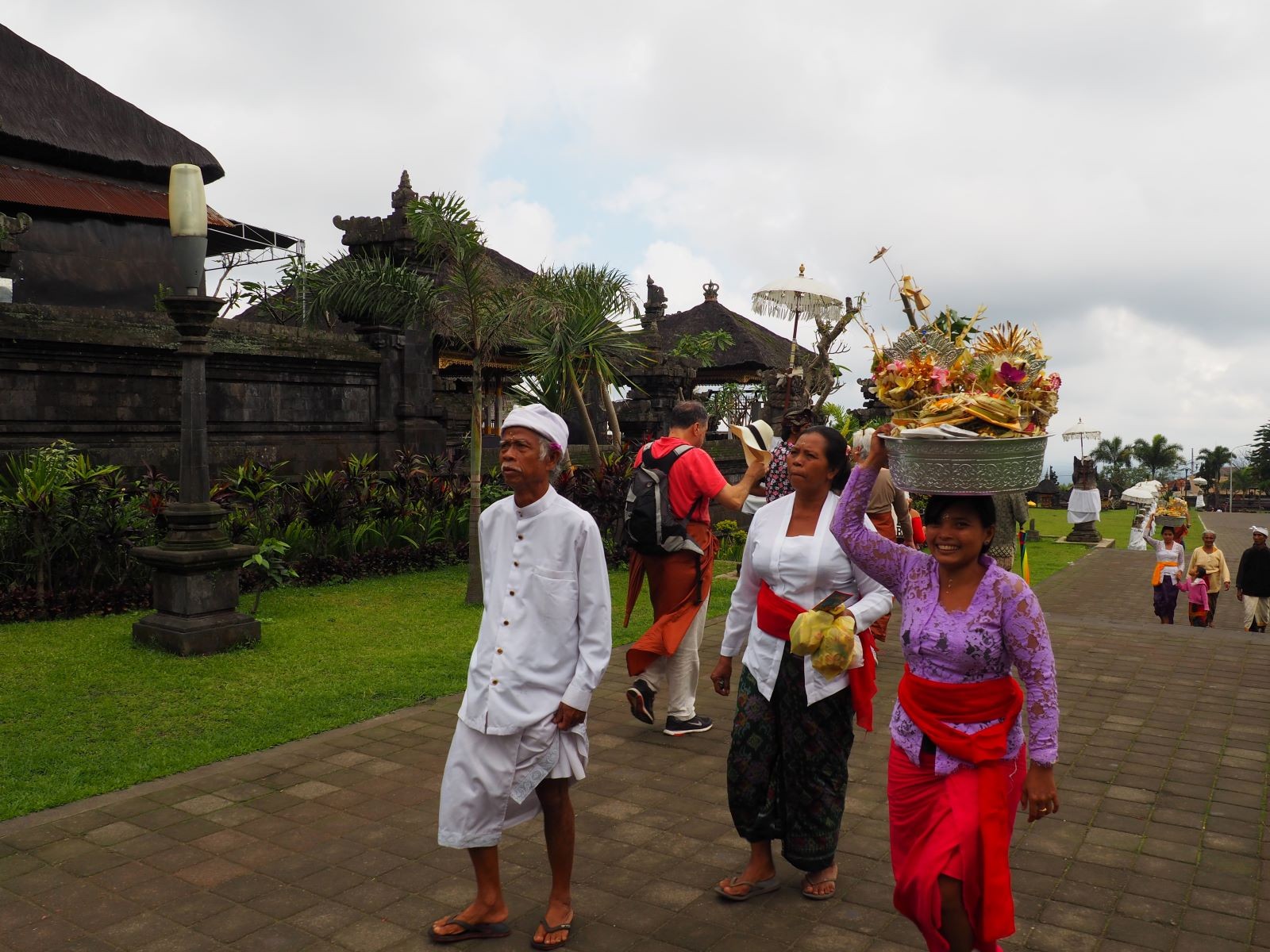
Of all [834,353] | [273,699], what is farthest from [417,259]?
[273,699]

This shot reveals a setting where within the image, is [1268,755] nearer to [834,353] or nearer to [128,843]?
[128,843]

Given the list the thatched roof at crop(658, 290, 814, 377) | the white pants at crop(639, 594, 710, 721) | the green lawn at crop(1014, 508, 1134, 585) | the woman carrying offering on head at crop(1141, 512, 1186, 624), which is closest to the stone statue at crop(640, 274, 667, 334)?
the thatched roof at crop(658, 290, 814, 377)

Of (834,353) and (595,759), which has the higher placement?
(834,353)

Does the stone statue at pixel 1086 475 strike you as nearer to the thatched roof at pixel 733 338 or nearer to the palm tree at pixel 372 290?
the thatched roof at pixel 733 338

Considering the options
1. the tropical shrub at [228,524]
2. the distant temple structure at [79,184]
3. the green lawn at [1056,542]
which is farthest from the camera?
the green lawn at [1056,542]

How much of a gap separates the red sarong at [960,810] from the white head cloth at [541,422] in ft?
4.83

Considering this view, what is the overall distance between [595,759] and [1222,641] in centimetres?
665

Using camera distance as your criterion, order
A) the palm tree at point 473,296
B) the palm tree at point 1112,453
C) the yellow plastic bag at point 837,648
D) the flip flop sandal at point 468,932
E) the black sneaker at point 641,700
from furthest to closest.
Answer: the palm tree at point 1112,453 → the palm tree at point 473,296 → the black sneaker at point 641,700 → the flip flop sandal at point 468,932 → the yellow plastic bag at point 837,648

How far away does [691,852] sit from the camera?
4.44 meters

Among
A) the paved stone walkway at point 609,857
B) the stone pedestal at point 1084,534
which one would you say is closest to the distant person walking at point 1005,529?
the paved stone walkway at point 609,857

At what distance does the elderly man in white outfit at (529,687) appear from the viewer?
3.54 meters

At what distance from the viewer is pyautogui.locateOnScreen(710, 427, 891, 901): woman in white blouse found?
3.95 meters

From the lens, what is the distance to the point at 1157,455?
7412 centimetres

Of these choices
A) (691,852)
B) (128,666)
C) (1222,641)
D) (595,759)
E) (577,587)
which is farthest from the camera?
(1222,641)
